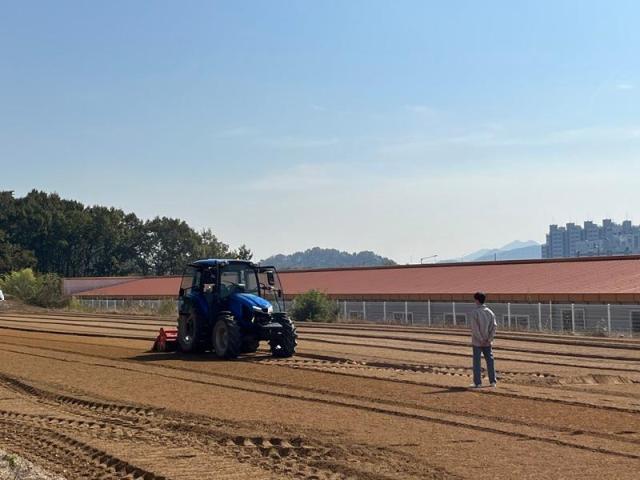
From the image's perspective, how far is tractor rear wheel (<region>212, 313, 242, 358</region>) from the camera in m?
21.2

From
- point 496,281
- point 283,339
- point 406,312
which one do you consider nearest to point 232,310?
point 283,339

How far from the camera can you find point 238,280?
73.0 feet

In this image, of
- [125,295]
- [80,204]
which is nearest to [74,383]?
[125,295]

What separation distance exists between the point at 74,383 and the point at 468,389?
7.48m

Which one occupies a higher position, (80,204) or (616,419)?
(80,204)

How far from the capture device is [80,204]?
11831cm

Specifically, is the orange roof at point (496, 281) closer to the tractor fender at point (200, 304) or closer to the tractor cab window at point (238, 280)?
the tractor cab window at point (238, 280)

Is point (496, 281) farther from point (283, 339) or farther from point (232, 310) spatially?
point (232, 310)

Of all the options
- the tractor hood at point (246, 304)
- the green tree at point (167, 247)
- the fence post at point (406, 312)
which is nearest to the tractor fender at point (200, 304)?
the tractor hood at point (246, 304)

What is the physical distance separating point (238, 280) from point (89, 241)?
93600mm

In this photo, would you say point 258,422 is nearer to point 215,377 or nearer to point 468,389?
point 468,389

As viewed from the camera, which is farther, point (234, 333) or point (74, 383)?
point (234, 333)

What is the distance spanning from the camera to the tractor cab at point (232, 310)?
21375mm

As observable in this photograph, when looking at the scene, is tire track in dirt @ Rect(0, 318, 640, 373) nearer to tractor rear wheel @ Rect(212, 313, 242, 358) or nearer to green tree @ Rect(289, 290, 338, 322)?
tractor rear wheel @ Rect(212, 313, 242, 358)
